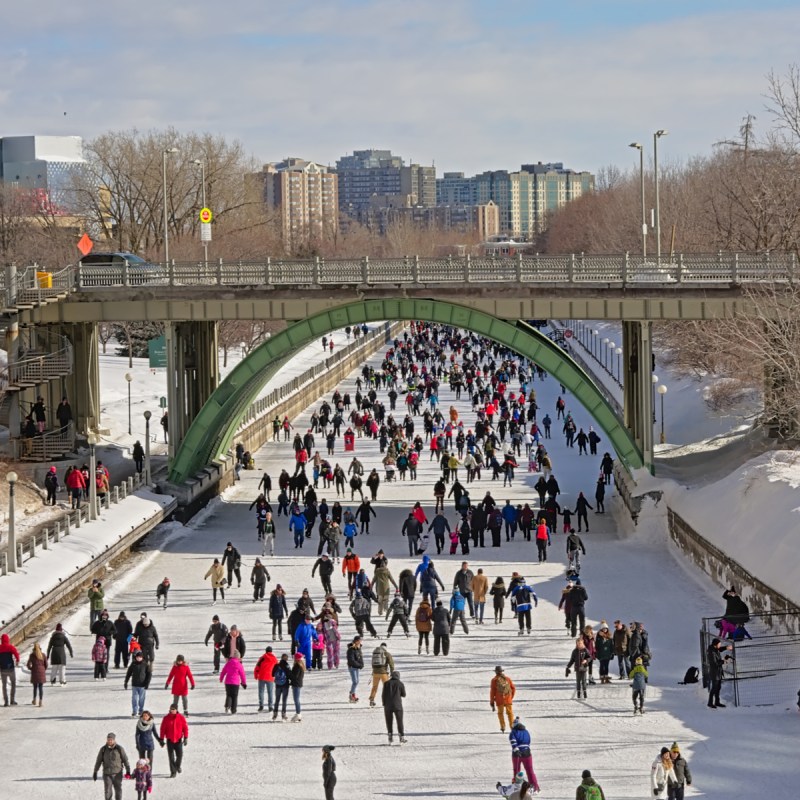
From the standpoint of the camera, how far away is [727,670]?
2245 centimetres

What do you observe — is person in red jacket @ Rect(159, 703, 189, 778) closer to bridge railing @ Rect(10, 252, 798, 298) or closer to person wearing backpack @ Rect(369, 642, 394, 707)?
person wearing backpack @ Rect(369, 642, 394, 707)

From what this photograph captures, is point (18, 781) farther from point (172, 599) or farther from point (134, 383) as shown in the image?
point (134, 383)

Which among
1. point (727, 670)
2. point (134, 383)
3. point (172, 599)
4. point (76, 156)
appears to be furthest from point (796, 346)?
point (76, 156)

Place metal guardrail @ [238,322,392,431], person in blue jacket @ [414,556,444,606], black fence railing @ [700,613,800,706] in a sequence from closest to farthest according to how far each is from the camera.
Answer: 1. black fence railing @ [700,613,800,706]
2. person in blue jacket @ [414,556,444,606]
3. metal guardrail @ [238,322,392,431]

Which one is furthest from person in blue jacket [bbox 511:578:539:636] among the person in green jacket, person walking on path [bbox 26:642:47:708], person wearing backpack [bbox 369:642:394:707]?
person walking on path [bbox 26:642:47:708]

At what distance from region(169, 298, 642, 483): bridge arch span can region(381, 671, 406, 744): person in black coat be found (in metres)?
17.6

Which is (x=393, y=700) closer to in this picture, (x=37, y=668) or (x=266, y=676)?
(x=266, y=676)

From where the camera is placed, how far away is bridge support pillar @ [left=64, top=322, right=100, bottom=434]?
3981 centimetres

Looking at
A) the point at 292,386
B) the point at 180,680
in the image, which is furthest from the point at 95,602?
the point at 292,386

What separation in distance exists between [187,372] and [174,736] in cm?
2196

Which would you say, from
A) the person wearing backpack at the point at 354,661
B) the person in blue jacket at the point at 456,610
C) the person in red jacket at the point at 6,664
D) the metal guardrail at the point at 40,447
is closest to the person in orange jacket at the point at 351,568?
the person in blue jacket at the point at 456,610

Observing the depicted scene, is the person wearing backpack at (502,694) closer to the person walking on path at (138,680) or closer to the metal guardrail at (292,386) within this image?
the person walking on path at (138,680)

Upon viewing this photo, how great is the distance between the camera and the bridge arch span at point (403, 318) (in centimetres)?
3706

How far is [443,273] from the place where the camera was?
36.9m
